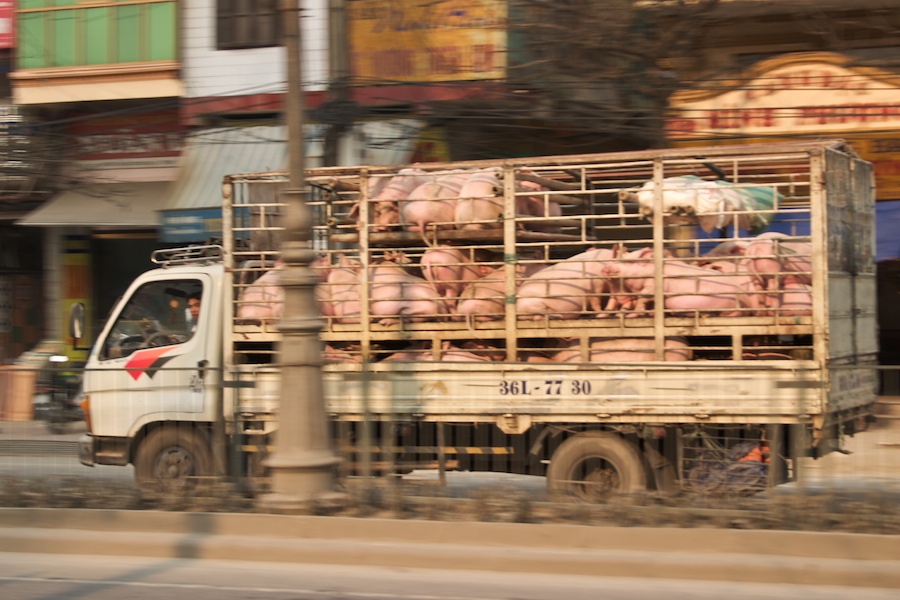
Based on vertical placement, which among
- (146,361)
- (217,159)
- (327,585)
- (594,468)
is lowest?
(327,585)

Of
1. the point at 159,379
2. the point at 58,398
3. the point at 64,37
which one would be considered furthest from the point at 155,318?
the point at 64,37

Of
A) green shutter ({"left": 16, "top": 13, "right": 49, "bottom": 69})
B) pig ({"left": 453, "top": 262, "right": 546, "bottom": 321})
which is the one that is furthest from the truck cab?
A: green shutter ({"left": 16, "top": 13, "right": 49, "bottom": 69})

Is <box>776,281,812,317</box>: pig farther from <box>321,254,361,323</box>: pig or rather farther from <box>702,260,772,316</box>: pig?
<box>321,254,361,323</box>: pig

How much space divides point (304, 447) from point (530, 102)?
28.7ft

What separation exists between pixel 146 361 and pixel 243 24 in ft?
31.0

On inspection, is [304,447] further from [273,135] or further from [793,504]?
[273,135]

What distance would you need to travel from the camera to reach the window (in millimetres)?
16609

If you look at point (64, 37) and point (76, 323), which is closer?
point (76, 323)

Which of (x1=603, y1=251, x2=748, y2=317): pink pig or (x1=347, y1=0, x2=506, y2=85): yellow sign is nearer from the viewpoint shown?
(x1=603, y1=251, x2=748, y2=317): pink pig

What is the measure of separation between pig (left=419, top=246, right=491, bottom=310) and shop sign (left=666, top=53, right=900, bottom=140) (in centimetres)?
669

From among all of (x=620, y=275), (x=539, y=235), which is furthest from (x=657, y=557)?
(x=539, y=235)

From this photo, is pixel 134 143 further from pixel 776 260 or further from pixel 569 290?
pixel 776 260

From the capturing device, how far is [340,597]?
20.1ft

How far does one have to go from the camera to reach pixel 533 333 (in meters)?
8.02
